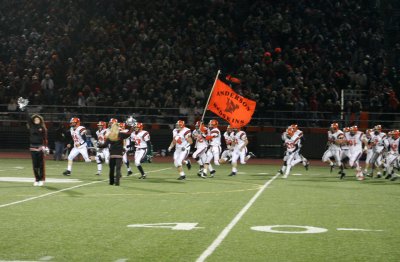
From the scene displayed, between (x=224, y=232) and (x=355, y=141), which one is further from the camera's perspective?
(x=355, y=141)

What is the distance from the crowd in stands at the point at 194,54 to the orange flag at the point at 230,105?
676 cm

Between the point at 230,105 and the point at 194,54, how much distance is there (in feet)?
34.0

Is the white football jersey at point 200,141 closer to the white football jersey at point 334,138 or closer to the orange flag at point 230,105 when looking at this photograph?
the orange flag at point 230,105

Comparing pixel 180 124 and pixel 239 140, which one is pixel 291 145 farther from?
pixel 180 124

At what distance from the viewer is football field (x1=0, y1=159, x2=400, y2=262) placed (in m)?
8.70

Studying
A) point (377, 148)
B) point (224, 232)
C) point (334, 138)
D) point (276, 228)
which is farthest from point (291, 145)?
point (224, 232)

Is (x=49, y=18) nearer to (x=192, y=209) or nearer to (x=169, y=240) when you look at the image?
(x=192, y=209)

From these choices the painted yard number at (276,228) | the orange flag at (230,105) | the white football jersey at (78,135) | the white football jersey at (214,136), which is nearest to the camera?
the painted yard number at (276,228)

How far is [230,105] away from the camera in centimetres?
→ 2425

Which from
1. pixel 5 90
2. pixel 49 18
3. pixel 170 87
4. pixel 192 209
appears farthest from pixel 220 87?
pixel 49 18

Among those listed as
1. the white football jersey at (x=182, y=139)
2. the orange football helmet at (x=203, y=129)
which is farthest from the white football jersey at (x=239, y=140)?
the white football jersey at (x=182, y=139)

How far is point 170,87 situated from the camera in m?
32.7

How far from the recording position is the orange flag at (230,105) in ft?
79.2

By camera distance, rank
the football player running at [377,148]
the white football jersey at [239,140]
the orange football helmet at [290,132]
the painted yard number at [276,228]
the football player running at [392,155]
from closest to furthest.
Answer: the painted yard number at [276,228], the orange football helmet at [290,132], the football player running at [392,155], the football player running at [377,148], the white football jersey at [239,140]
